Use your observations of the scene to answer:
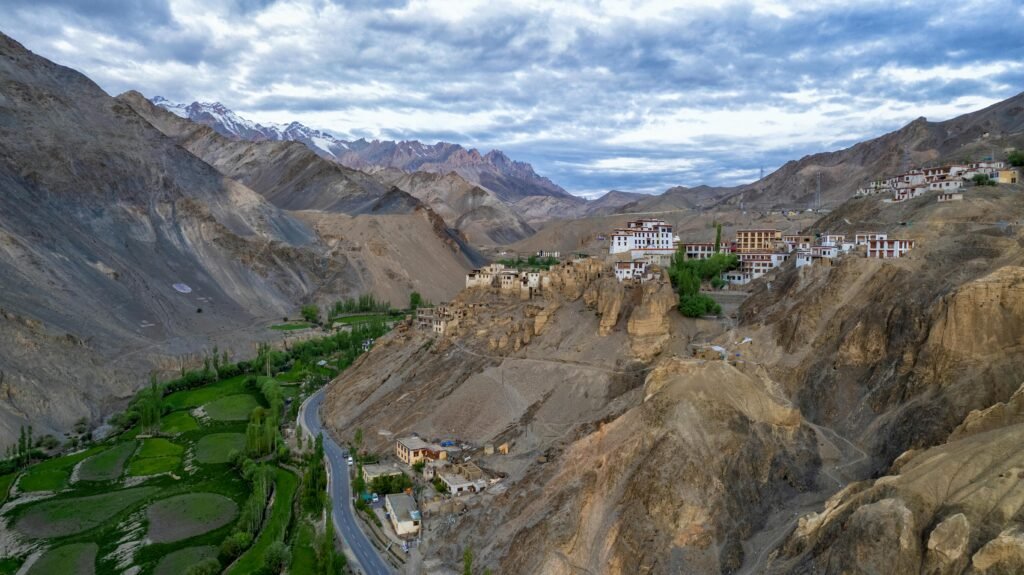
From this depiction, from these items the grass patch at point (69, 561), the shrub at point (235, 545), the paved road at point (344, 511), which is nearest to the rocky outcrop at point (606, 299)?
the paved road at point (344, 511)

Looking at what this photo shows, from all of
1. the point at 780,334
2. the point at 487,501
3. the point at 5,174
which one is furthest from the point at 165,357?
the point at 780,334

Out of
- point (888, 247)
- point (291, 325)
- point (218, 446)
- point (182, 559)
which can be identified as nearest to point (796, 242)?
point (888, 247)

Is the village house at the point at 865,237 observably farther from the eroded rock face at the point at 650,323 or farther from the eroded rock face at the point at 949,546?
the eroded rock face at the point at 949,546

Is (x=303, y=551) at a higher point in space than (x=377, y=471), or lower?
lower

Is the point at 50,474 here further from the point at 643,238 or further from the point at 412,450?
the point at 643,238

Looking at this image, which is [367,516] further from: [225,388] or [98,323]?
[98,323]

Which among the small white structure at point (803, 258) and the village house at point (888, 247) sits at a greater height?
the village house at point (888, 247)
